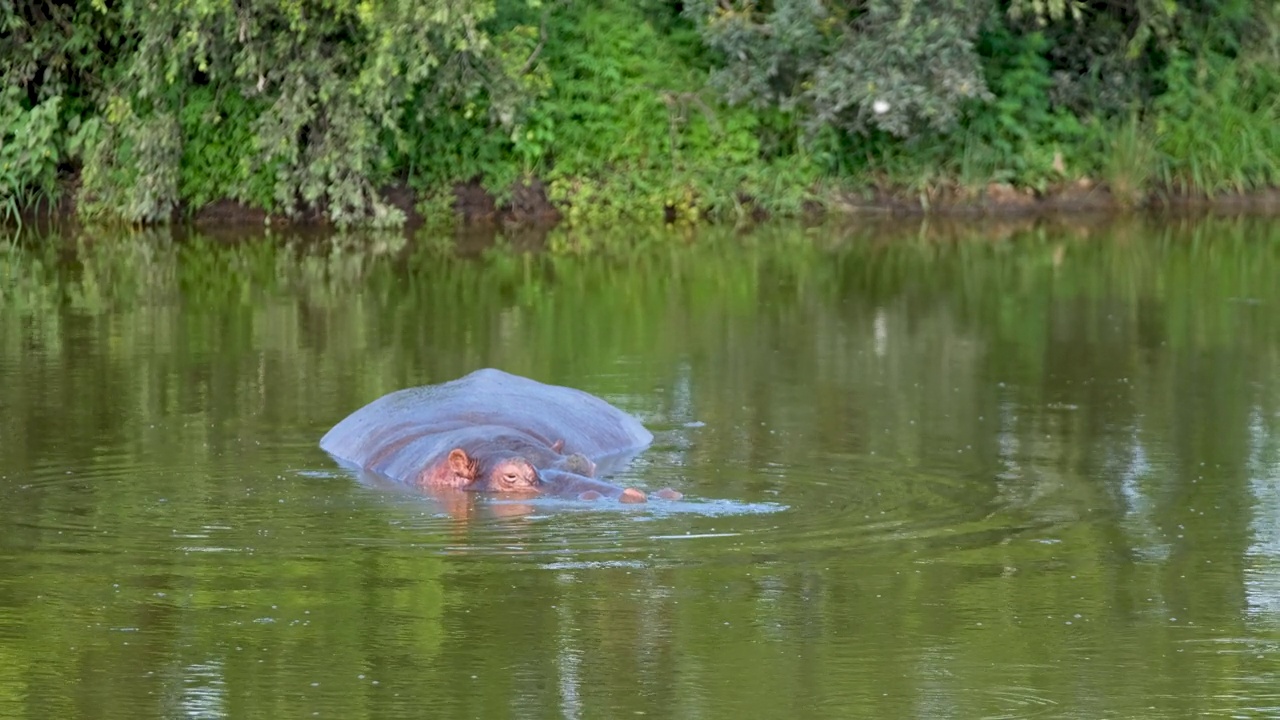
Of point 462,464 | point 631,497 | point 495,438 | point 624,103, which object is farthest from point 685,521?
point 624,103

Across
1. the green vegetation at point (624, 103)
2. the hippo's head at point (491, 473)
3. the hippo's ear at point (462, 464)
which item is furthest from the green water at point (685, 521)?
the green vegetation at point (624, 103)

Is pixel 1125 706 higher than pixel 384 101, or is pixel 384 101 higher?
pixel 384 101

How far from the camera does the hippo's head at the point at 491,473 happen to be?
8.45m

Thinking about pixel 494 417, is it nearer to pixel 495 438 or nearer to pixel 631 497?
pixel 495 438

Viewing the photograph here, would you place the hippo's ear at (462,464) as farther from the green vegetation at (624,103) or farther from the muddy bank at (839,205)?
the muddy bank at (839,205)

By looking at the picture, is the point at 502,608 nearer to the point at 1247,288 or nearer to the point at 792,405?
the point at 792,405

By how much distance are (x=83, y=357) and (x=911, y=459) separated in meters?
5.48

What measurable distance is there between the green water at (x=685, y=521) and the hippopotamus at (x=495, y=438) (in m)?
0.17

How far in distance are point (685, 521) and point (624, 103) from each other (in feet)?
49.7

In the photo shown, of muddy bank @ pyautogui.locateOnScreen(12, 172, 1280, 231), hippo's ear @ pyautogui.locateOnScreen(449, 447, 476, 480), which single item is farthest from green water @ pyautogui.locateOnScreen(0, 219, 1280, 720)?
muddy bank @ pyautogui.locateOnScreen(12, 172, 1280, 231)

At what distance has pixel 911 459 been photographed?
9297 millimetres

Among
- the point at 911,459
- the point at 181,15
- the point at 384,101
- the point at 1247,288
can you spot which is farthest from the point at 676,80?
the point at 911,459

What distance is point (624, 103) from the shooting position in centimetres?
2280

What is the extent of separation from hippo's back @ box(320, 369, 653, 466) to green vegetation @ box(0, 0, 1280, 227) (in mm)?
9692
